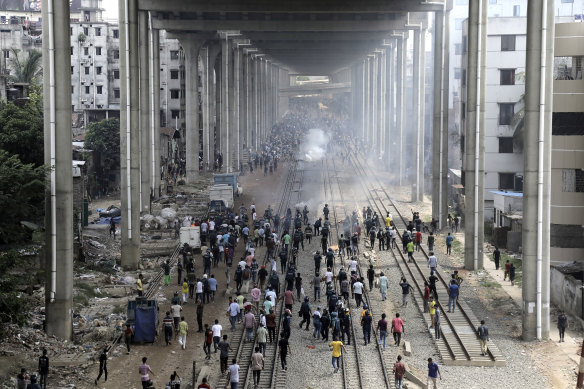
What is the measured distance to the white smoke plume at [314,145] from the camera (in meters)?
90.9

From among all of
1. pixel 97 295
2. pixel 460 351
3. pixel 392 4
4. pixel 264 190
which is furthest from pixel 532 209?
pixel 264 190

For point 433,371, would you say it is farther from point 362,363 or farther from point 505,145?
point 505,145

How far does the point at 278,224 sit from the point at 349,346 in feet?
72.5

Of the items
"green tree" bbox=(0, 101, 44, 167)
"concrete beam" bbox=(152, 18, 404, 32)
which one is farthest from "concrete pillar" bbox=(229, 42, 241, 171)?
"green tree" bbox=(0, 101, 44, 167)

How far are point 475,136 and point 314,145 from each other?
62.9 meters

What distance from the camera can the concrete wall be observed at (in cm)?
3055

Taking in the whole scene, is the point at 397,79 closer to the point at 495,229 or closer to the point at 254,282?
the point at 495,229

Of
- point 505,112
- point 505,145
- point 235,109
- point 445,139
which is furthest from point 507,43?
point 235,109

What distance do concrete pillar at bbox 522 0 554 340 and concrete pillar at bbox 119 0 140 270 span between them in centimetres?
1846

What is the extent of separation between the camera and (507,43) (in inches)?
2233

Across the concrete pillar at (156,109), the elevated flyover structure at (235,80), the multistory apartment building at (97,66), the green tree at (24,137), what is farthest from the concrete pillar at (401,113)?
the green tree at (24,137)

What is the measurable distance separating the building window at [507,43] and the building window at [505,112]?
12.0 feet

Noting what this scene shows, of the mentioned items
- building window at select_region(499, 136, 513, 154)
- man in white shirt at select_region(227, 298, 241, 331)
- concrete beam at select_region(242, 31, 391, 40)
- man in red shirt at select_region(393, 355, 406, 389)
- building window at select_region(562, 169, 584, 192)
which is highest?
concrete beam at select_region(242, 31, 391, 40)

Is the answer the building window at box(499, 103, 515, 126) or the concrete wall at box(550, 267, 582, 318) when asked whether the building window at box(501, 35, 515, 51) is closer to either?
the building window at box(499, 103, 515, 126)
